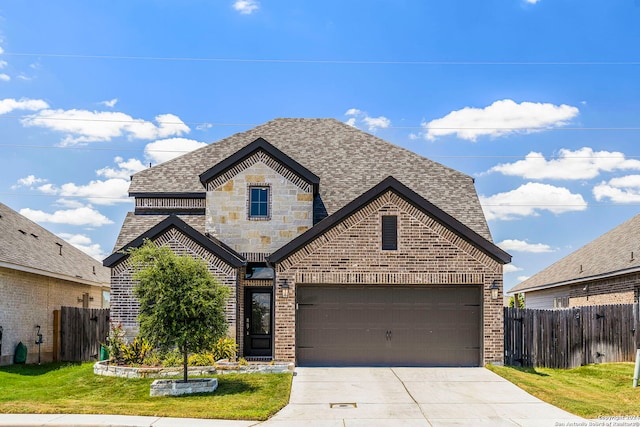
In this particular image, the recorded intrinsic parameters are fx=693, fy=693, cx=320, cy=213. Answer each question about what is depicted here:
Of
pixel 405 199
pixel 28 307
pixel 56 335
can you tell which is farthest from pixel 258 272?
pixel 56 335

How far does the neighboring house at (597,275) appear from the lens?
25.0 m

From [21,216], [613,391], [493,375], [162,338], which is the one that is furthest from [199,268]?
[21,216]

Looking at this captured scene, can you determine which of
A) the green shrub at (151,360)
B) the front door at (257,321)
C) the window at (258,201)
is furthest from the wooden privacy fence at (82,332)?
the window at (258,201)

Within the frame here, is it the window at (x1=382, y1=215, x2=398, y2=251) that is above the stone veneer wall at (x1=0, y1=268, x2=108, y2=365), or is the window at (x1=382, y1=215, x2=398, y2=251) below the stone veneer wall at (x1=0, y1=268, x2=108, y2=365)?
above

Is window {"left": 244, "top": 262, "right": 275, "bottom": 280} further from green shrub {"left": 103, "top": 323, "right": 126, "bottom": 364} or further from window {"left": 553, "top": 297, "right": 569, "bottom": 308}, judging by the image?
window {"left": 553, "top": 297, "right": 569, "bottom": 308}

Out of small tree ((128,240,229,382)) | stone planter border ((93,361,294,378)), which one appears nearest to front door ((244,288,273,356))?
stone planter border ((93,361,294,378))

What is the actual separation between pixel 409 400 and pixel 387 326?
5.19m

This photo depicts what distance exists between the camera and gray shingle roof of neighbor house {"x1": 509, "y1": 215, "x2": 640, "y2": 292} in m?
25.6

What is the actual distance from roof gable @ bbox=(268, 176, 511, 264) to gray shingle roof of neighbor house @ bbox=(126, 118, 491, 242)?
356 cm

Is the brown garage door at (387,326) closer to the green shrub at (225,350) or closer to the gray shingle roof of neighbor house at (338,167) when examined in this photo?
the green shrub at (225,350)

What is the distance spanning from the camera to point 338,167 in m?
26.8

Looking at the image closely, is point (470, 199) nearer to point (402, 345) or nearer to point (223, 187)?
point (402, 345)

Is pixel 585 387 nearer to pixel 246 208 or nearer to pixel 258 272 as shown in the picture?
pixel 258 272

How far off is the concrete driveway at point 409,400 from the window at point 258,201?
6433 millimetres
